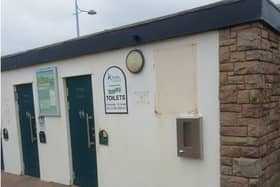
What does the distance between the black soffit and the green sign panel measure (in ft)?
0.94

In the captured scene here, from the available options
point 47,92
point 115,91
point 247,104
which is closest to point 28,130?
point 47,92

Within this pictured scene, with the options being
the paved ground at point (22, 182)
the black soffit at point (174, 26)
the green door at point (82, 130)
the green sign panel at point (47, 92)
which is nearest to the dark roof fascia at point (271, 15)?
the black soffit at point (174, 26)

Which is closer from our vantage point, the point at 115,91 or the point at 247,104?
the point at 247,104

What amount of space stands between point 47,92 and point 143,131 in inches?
86.8

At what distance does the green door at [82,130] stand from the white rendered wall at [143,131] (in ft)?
0.40

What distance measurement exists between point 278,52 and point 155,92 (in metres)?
A: 1.48

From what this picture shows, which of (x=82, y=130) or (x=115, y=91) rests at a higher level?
(x=115, y=91)

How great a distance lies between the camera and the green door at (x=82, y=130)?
4.04 metres

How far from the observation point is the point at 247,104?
7.92 ft

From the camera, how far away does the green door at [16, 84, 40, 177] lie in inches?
198

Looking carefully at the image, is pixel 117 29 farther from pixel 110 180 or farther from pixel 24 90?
pixel 24 90

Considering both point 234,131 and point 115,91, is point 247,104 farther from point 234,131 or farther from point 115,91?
point 115,91

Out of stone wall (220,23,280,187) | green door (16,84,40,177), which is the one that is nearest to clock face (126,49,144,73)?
stone wall (220,23,280,187)

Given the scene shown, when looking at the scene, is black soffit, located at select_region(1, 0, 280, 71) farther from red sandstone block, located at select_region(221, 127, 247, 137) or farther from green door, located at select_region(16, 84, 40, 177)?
green door, located at select_region(16, 84, 40, 177)
